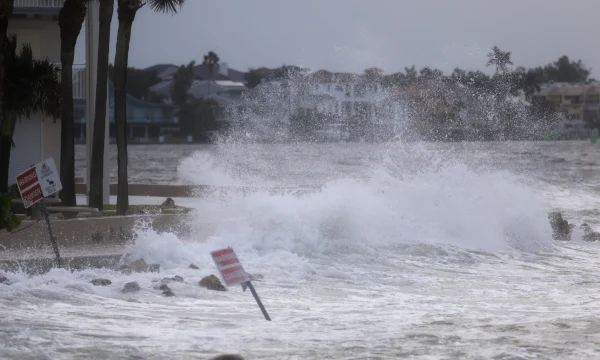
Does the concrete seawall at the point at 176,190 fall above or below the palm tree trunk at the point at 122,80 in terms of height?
below

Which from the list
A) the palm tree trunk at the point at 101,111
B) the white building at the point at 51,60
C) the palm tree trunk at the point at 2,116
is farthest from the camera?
the white building at the point at 51,60

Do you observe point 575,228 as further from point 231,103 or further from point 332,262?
point 231,103

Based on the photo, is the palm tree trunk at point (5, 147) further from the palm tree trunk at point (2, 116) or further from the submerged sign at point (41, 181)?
the submerged sign at point (41, 181)

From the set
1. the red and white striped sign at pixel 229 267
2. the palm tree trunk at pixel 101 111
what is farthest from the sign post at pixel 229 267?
the palm tree trunk at pixel 101 111

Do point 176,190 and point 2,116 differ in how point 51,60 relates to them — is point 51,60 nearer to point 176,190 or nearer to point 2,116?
point 2,116

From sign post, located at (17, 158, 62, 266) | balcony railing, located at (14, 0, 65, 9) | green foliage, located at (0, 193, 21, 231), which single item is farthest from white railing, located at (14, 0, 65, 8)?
green foliage, located at (0, 193, 21, 231)

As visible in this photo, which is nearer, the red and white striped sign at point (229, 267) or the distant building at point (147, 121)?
the red and white striped sign at point (229, 267)

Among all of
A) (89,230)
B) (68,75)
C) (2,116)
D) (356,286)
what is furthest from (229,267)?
(68,75)

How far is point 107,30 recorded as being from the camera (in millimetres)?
24031

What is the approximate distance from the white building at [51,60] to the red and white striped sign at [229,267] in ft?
51.6

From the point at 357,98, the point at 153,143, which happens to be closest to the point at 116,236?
the point at 357,98

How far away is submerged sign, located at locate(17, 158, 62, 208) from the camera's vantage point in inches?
637

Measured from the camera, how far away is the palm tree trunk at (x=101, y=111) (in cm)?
2405

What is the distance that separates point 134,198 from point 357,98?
16.7 metres
